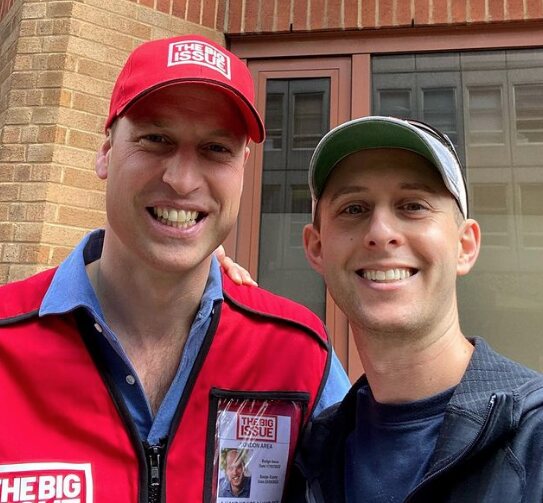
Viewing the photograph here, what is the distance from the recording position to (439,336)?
1.40m

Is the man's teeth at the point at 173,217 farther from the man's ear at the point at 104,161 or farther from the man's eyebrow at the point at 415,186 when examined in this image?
the man's eyebrow at the point at 415,186

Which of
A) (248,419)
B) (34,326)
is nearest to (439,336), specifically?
(248,419)

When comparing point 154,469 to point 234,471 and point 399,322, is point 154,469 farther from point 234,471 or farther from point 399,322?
point 399,322

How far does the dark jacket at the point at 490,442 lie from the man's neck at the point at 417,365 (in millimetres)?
70

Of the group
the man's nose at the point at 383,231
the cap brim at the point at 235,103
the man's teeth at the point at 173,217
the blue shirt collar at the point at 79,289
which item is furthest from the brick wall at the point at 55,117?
the man's nose at the point at 383,231

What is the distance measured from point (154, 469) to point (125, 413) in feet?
0.53

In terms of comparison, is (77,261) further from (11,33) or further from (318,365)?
(11,33)

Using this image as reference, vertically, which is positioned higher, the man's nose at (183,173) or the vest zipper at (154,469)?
the man's nose at (183,173)

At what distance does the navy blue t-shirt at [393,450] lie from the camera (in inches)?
49.7

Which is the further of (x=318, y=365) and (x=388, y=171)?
(x=318, y=365)

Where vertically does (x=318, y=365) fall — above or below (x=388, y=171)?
below

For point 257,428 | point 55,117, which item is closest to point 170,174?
point 257,428

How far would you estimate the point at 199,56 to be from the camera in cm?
170

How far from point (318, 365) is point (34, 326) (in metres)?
0.84
